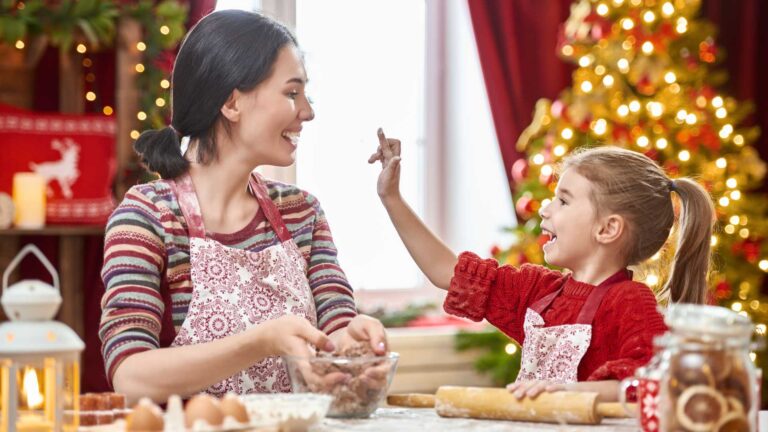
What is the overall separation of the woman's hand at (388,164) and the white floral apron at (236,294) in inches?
10.0

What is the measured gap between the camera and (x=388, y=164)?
207cm

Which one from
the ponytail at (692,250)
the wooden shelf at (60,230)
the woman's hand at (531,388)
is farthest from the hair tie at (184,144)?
the wooden shelf at (60,230)

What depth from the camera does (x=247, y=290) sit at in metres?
1.87

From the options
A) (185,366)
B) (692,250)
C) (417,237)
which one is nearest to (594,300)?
(692,250)

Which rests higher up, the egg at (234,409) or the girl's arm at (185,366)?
the egg at (234,409)

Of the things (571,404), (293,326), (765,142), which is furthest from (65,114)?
(765,142)

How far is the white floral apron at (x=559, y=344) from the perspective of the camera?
1.92 metres

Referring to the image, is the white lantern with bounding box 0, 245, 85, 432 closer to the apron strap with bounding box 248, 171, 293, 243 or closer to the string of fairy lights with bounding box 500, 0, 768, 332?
the apron strap with bounding box 248, 171, 293, 243

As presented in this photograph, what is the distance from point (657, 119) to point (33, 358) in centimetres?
346

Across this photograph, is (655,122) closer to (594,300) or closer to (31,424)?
(594,300)

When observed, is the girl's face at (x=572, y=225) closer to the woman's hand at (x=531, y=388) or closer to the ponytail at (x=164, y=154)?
the woman's hand at (x=531, y=388)

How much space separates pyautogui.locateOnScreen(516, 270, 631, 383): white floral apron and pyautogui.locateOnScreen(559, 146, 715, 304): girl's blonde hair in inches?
3.9

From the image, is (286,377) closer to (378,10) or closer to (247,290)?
(247,290)

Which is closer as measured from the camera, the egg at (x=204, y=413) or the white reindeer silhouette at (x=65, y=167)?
the egg at (x=204, y=413)
